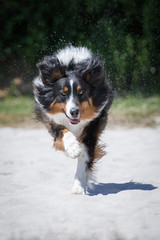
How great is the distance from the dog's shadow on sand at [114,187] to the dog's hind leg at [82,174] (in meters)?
0.14

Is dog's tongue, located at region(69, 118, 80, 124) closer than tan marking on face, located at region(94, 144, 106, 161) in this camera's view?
Yes

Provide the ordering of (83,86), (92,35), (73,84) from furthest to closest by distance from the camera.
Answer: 1. (92,35)
2. (83,86)
3. (73,84)

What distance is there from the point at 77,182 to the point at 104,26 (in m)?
8.21

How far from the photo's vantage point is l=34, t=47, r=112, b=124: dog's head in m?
4.15

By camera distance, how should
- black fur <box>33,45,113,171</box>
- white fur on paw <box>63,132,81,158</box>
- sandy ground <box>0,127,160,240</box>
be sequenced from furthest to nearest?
black fur <box>33,45,113,171</box> → white fur on paw <box>63,132,81,158</box> → sandy ground <box>0,127,160,240</box>

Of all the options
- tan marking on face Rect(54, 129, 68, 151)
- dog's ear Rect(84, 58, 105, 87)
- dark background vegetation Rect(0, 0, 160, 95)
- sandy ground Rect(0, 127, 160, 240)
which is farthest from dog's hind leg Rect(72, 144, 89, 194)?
dark background vegetation Rect(0, 0, 160, 95)

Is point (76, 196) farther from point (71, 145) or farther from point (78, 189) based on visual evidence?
point (71, 145)

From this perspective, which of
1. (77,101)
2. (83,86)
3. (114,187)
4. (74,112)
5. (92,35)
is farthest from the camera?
(92,35)

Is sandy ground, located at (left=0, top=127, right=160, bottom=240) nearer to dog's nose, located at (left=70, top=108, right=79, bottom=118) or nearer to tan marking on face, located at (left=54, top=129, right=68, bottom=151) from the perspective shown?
tan marking on face, located at (left=54, top=129, right=68, bottom=151)

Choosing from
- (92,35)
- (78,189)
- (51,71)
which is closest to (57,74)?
(51,71)

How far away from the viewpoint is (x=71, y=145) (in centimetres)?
394

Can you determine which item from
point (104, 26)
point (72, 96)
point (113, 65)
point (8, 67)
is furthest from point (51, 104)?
point (8, 67)

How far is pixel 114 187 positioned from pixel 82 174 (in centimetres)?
44

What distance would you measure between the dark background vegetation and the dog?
5.59 metres
